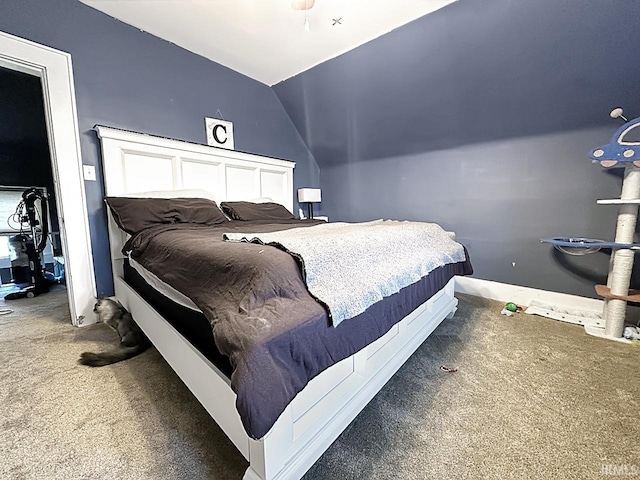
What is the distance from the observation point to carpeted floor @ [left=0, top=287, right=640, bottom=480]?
0.96 meters

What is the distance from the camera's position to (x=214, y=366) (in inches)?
36.7

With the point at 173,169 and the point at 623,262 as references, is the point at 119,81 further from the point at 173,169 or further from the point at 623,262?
the point at 623,262

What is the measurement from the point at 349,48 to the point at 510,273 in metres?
2.77

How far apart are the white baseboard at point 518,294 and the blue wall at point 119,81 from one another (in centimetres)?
312

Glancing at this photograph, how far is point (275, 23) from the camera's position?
7.39ft

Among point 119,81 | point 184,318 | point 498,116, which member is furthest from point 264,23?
point 184,318

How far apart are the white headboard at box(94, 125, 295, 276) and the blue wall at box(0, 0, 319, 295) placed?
0.12 metres

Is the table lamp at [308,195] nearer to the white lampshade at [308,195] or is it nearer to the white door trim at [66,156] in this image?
the white lampshade at [308,195]

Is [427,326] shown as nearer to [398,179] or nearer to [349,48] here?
[398,179]

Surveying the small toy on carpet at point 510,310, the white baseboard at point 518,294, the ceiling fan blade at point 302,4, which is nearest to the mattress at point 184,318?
the ceiling fan blade at point 302,4

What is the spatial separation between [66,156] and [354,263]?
2.39 metres

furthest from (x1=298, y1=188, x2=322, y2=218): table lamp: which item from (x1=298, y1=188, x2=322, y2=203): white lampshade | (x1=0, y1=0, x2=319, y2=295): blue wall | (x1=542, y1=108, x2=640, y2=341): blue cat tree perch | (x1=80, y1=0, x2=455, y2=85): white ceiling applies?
(x1=542, y1=108, x2=640, y2=341): blue cat tree perch

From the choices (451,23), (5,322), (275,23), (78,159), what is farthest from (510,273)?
(5,322)

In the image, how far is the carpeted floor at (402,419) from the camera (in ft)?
3.14
